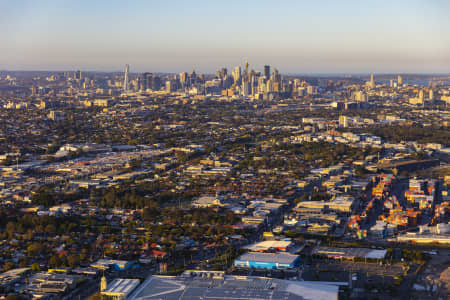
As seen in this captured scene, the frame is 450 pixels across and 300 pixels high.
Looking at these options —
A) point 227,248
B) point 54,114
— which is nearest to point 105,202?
point 227,248

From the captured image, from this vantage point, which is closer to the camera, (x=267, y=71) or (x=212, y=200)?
(x=212, y=200)

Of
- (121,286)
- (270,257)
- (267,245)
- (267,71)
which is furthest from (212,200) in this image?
(267,71)

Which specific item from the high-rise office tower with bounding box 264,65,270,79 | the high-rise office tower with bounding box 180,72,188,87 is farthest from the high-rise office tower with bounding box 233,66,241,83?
the high-rise office tower with bounding box 180,72,188,87

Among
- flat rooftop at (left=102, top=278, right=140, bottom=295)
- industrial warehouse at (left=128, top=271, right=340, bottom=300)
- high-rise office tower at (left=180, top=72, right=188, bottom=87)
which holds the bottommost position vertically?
flat rooftop at (left=102, top=278, right=140, bottom=295)

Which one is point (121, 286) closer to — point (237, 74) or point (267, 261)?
point (267, 261)

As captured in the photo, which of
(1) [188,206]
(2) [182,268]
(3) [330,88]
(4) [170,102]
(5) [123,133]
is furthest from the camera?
(3) [330,88]

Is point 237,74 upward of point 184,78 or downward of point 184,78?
upward

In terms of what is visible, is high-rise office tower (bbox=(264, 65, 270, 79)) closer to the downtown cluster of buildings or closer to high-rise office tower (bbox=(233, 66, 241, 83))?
high-rise office tower (bbox=(233, 66, 241, 83))

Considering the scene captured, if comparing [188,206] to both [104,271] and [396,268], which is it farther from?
[396,268]
